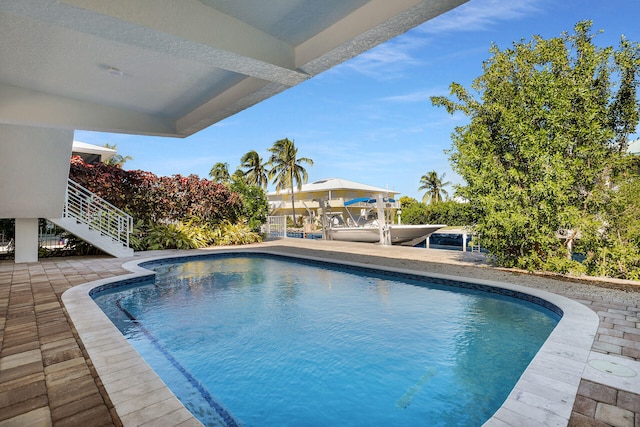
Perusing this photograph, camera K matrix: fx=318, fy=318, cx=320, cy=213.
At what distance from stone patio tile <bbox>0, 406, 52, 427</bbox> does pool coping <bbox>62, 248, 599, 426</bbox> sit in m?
0.37

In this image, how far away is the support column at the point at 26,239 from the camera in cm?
879

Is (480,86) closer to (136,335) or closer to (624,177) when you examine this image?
(624,177)

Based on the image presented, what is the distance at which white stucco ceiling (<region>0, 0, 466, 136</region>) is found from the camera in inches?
99.6

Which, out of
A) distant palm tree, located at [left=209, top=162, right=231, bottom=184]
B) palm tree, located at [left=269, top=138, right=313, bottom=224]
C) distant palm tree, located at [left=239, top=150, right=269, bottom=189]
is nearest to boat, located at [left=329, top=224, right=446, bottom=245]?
palm tree, located at [left=269, top=138, right=313, bottom=224]

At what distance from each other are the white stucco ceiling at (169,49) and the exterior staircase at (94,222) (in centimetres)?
541

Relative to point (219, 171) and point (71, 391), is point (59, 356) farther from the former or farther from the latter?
point (219, 171)

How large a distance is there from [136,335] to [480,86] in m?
9.22

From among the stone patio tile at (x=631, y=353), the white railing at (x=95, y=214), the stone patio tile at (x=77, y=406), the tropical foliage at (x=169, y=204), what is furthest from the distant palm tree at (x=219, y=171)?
the stone patio tile at (x=631, y=353)

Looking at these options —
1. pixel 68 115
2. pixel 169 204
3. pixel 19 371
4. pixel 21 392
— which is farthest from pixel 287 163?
pixel 21 392

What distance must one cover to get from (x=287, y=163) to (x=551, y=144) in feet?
74.9

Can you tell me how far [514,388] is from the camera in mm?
2557

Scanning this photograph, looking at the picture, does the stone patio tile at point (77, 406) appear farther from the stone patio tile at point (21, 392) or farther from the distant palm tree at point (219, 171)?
the distant palm tree at point (219, 171)

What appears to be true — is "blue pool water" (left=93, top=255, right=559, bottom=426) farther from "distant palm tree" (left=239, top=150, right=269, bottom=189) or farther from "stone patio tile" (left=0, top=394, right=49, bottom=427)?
"distant palm tree" (left=239, top=150, right=269, bottom=189)

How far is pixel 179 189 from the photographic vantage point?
13.3m
